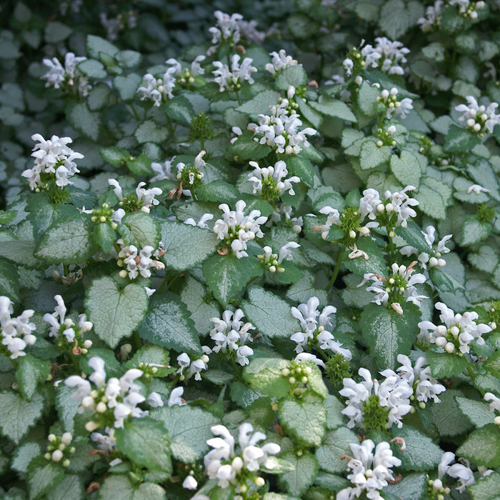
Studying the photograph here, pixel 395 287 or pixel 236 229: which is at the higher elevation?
pixel 236 229

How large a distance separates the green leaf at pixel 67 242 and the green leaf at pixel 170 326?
23cm

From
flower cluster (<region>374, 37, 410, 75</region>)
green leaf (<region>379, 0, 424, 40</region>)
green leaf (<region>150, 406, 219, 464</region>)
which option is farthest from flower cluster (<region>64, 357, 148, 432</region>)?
green leaf (<region>379, 0, 424, 40</region>)

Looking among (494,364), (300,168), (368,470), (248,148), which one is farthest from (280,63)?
(368,470)

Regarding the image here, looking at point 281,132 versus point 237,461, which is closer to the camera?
point 237,461

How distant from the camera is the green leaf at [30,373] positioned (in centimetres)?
129

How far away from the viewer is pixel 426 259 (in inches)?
74.0

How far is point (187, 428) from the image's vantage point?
129cm

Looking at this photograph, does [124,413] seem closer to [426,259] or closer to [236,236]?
[236,236]

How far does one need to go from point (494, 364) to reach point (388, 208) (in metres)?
0.54

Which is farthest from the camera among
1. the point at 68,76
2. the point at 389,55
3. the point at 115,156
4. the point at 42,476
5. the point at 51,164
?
the point at 389,55

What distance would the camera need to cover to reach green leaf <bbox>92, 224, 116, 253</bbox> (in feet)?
4.60

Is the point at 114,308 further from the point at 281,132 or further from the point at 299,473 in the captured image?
the point at 281,132

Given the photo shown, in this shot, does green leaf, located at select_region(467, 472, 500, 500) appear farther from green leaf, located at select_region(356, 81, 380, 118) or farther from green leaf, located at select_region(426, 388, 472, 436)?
green leaf, located at select_region(356, 81, 380, 118)

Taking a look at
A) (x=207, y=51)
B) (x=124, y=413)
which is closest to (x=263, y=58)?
(x=207, y=51)
